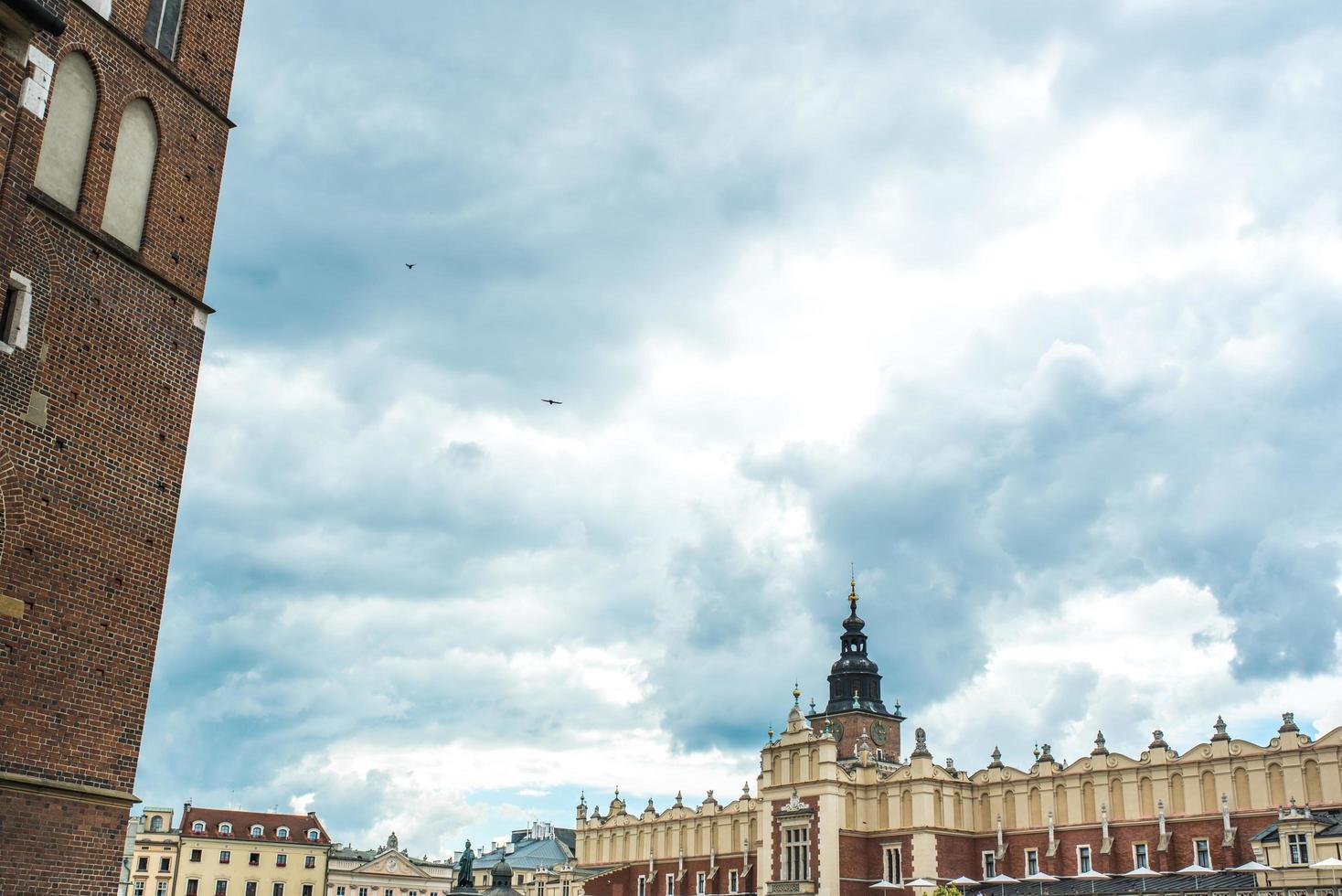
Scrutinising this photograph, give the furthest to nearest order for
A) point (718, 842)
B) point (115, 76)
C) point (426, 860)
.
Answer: point (426, 860), point (718, 842), point (115, 76)

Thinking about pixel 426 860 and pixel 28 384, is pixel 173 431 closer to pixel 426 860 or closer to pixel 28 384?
pixel 28 384

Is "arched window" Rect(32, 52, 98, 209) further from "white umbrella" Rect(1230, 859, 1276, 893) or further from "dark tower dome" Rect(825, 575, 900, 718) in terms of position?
"dark tower dome" Rect(825, 575, 900, 718)

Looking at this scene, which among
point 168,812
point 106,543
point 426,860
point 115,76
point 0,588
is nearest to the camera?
point 0,588

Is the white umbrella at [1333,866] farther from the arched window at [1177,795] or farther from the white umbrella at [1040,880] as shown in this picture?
the white umbrella at [1040,880]

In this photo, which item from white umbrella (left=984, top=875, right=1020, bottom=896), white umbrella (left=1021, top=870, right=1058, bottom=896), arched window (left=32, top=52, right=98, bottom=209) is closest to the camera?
arched window (left=32, top=52, right=98, bottom=209)

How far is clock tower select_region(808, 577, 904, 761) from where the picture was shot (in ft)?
245

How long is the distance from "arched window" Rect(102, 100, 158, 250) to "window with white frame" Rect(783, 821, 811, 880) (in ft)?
167

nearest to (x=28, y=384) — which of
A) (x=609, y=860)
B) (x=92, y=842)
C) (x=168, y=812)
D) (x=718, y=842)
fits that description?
(x=92, y=842)

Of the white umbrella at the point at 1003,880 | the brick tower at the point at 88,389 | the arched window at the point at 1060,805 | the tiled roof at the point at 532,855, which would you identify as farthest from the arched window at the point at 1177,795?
the tiled roof at the point at 532,855

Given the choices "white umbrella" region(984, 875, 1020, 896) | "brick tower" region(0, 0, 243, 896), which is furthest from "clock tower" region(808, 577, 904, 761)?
"brick tower" region(0, 0, 243, 896)

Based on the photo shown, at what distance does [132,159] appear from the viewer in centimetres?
2220

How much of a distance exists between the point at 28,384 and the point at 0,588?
332 cm

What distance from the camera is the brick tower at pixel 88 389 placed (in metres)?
18.0

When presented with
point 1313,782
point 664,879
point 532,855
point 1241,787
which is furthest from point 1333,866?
point 532,855
